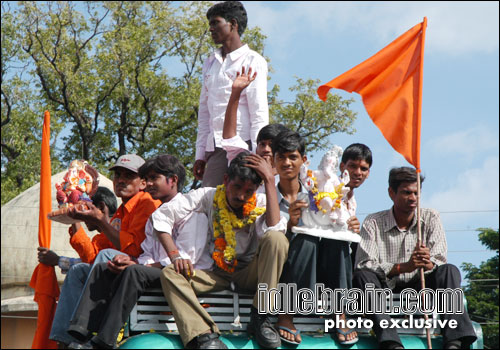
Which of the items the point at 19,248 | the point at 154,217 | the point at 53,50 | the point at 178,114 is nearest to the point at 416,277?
the point at 154,217

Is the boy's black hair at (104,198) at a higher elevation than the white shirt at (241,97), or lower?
lower

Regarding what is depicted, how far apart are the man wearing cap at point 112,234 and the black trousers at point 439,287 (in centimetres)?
174

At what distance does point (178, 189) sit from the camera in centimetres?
621

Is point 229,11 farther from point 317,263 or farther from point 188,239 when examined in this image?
point 317,263

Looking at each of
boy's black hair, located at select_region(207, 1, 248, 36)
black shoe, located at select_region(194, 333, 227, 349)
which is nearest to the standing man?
boy's black hair, located at select_region(207, 1, 248, 36)

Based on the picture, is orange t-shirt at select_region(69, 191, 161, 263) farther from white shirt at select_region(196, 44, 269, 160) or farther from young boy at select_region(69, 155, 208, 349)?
white shirt at select_region(196, 44, 269, 160)

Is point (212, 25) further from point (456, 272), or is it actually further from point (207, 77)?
point (456, 272)

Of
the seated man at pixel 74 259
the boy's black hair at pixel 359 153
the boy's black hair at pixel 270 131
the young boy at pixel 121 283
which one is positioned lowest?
the young boy at pixel 121 283

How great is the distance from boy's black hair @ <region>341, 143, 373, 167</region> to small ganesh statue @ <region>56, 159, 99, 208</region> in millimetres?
2164

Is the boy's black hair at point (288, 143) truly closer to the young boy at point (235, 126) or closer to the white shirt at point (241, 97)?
the young boy at point (235, 126)

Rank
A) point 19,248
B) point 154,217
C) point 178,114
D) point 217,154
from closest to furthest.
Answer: point 154,217 → point 217,154 → point 19,248 → point 178,114

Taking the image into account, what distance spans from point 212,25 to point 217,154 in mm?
1171

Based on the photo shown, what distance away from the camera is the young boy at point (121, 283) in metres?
4.91

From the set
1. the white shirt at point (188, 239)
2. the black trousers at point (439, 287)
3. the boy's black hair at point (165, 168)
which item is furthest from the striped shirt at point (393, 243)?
the boy's black hair at point (165, 168)
